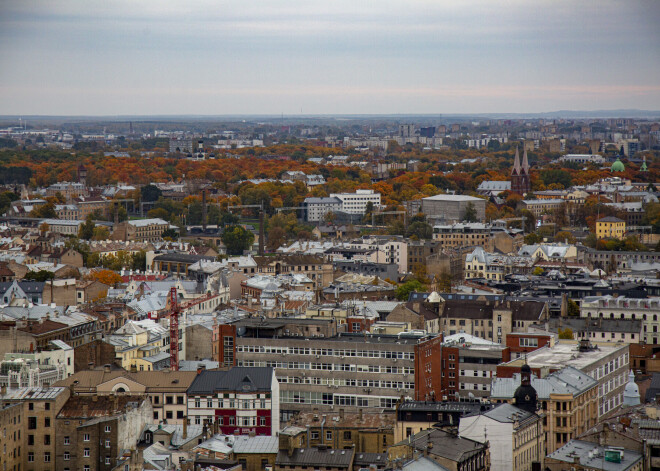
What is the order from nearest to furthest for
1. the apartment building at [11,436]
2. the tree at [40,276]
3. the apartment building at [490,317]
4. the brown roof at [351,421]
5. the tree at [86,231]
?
the apartment building at [11,436]
the brown roof at [351,421]
the apartment building at [490,317]
the tree at [40,276]
the tree at [86,231]

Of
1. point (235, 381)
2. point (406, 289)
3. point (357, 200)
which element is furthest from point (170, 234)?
point (235, 381)

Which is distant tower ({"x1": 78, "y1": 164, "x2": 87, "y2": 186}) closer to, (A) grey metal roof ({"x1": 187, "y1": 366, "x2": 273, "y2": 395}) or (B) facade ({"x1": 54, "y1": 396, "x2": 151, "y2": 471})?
(A) grey metal roof ({"x1": 187, "y1": 366, "x2": 273, "y2": 395})

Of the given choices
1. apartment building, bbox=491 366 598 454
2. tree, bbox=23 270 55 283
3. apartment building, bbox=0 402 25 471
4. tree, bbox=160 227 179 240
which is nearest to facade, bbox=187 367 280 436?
apartment building, bbox=0 402 25 471

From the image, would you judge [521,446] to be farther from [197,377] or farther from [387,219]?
[387,219]

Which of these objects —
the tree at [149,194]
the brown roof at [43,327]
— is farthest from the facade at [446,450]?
the tree at [149,194]

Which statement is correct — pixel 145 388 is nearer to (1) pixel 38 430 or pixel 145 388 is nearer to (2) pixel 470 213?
(1) pixel 38 430

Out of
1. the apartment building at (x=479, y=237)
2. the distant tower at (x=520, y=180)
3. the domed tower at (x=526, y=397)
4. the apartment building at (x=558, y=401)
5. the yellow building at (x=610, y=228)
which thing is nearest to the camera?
the domed tower at (x=526, y=397)

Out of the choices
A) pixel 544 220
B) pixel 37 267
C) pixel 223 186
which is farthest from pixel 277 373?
pixel 223 186

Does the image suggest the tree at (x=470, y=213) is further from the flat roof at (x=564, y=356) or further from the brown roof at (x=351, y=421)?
the brown roof at (x=351, y=421)
